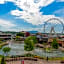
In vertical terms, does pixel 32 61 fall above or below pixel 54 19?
below

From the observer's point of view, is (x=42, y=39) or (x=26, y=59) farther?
(x=42, y=39)

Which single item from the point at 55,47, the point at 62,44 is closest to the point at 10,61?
the point at 55,47

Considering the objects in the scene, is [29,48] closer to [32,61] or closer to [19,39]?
[32,61]

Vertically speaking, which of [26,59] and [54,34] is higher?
[54,34]

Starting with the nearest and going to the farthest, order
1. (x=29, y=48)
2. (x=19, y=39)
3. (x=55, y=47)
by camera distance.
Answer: (x=29, y=48), (x=55, y=47), (x=19, y=39)

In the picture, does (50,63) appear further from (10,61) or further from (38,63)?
(10,61)

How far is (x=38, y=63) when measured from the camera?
8727 millimetres

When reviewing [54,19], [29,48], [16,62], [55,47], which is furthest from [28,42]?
[54,19]

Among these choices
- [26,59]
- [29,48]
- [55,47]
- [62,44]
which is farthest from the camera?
[62,44]

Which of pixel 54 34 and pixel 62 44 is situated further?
pixel 54 34

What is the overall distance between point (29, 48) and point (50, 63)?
3.58 meters

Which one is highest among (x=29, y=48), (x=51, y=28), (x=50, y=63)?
(x=51, y=28)

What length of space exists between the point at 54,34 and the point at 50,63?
2388cm

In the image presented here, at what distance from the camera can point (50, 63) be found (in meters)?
8.83
